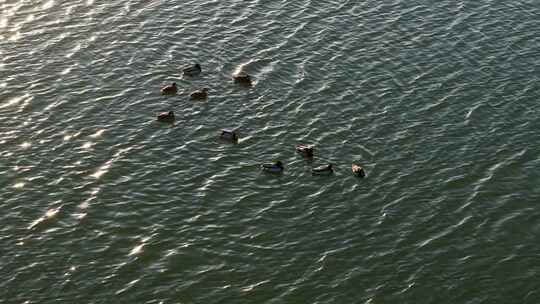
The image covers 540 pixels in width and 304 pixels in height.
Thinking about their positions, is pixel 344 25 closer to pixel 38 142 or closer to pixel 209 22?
pixel 209 22

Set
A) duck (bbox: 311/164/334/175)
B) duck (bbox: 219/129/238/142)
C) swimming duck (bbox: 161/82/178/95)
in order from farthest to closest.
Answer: swimming duck (bbox: 161/82/178/95) < duck (bbox: 219/129/238/142) < duck (bbox: 311/164/334/175)

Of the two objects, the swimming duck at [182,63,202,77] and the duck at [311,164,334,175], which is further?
the swimming duck at [182,63,202,77]

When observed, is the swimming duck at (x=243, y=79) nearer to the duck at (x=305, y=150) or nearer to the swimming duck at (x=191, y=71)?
the swimming duck at (x=191, y=71)

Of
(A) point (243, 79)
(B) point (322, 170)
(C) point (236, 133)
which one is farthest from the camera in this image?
(A) point (243, 79)

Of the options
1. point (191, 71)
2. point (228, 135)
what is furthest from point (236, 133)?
point (191, 71)

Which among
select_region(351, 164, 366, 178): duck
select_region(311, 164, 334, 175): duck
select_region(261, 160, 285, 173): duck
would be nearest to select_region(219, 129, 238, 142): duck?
select_region(261, 160, 285, 173): duck

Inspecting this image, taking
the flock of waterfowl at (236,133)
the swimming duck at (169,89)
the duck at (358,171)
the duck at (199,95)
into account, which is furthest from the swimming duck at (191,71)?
the duck at (358,171)

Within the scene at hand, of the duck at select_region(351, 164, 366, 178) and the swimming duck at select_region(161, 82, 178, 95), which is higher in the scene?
the swimming duck at select_region(161, 82, 178, 95)

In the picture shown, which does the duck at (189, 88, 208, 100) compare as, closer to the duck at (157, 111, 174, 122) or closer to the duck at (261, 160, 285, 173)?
the duck at (157, 111, 174, 122)

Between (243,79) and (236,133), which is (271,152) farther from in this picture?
(243,79)
